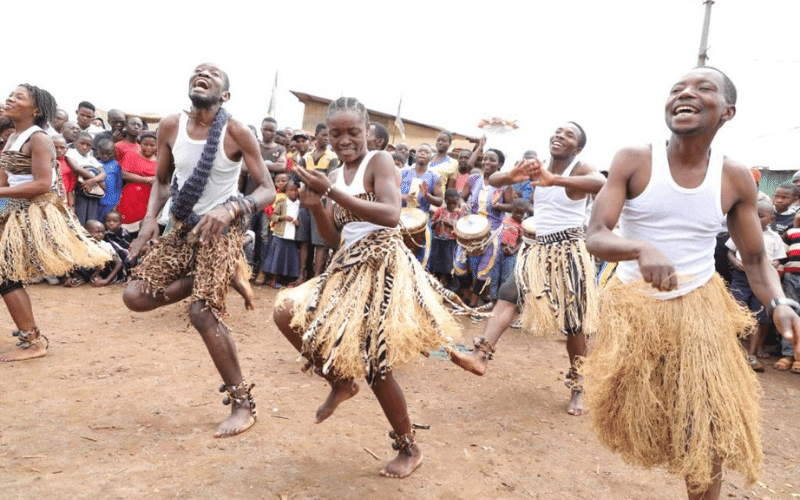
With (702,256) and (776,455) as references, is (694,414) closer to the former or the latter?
(702,256)

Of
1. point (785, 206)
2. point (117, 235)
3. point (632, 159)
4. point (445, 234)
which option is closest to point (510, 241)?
point (445, 234)

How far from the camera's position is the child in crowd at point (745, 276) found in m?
6.05

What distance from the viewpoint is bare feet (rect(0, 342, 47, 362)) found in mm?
4543

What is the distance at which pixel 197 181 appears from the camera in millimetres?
3480

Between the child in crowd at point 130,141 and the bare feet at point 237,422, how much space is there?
630 centimetres

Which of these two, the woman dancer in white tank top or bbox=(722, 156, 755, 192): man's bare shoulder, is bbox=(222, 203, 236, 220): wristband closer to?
the woman dancer in white tank top

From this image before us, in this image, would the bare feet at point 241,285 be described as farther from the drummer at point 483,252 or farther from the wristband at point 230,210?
the drummer at point 483,252

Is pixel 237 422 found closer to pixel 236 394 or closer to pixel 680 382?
pixel 236 394

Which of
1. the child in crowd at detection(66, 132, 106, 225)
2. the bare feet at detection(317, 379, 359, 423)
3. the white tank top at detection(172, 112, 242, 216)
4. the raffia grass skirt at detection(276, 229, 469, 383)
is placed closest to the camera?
the raffia grass skirt at detection(276, 229, 469, 383)

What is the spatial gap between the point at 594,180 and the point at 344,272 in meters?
1.97

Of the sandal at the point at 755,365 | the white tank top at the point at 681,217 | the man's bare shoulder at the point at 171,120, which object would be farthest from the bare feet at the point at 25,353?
the sandal at the point at 755,365

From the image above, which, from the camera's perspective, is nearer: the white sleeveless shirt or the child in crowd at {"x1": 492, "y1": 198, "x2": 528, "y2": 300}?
the white sleeveless shirt

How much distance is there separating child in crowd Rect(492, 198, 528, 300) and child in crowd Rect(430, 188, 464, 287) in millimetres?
856

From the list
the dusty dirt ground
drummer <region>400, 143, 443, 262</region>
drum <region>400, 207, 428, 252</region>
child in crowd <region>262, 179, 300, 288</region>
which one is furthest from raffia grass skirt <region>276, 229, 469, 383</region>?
child in crowd <region>262, 179, 300, 288</region>
